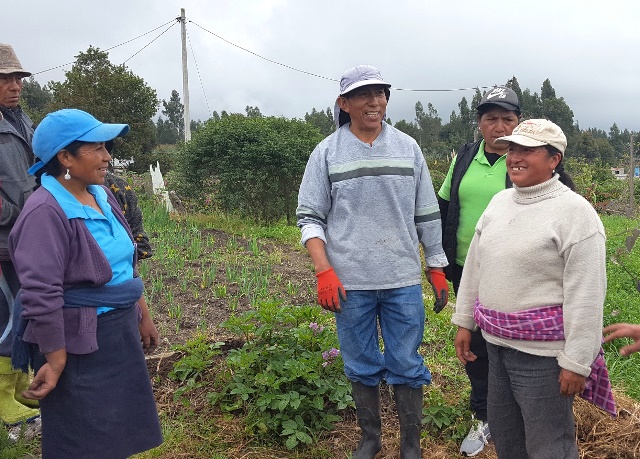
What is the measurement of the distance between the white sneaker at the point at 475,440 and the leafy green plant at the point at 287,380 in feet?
2.07

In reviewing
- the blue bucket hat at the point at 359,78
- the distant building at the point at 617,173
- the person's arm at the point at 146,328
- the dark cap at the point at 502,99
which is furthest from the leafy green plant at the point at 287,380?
the distant building at the point at 617,173

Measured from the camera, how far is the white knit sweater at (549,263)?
1756 millimetres

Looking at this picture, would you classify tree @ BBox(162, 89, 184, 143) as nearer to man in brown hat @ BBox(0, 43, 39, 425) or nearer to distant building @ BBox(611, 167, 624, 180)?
distant building @ BBox(611, 167, 624, 180)

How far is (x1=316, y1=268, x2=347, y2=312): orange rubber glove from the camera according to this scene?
235 centimetres

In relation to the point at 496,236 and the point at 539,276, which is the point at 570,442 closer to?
the point at 539,276

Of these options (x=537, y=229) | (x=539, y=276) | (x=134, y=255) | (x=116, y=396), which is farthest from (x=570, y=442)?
(x=134, y=255)

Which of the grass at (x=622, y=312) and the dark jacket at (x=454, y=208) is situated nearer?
the dark jacket at (x=454, y=208)

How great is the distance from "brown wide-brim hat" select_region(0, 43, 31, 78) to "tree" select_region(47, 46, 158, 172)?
15909mm

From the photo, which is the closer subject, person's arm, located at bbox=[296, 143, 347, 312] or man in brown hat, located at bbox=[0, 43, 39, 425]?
person's arm, located at bbox=[296, 143, 347, 312]

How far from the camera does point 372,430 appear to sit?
8.59 ft

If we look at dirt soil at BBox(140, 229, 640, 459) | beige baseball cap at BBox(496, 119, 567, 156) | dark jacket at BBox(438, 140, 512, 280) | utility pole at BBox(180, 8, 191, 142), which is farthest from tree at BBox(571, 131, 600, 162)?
beige baseball cap at BBox(496, 119, 567, 156)

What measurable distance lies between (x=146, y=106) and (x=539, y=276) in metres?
19.2

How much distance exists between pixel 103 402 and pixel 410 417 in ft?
4.51

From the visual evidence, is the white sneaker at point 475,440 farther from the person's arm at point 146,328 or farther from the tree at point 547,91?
the tree at point 547,91
